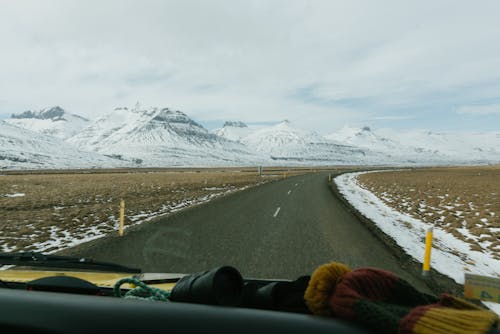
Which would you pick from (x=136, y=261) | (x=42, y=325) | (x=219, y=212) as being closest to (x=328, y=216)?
(x=219, y=212)

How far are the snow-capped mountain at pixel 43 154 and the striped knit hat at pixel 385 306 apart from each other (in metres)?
158

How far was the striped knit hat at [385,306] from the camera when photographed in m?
1.00

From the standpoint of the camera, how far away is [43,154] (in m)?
167

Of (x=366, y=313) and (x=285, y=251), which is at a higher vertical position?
(x=366, y=313)

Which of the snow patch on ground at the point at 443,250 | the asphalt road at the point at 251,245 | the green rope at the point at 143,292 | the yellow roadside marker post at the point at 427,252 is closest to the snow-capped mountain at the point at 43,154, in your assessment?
the asphalt road at the point at 251,245

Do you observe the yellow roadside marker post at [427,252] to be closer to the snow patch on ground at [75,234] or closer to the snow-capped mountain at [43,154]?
the snow patch on ground at [75,234]

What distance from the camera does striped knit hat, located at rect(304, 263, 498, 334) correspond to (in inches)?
39.4

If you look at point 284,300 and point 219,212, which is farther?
point 219,212

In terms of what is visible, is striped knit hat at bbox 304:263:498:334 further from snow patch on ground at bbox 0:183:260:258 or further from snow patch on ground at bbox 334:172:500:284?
snow patch on ground at bbox 0:183:260:258

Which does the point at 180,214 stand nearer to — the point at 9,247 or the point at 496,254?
the point at 9,247

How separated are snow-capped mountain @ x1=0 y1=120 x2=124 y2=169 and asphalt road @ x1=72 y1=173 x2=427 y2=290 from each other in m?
151

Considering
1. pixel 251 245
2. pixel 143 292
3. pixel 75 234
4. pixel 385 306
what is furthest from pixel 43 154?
pixel 385 306

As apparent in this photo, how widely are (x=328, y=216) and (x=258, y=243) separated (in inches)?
173

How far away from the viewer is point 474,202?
15891 millimetres
